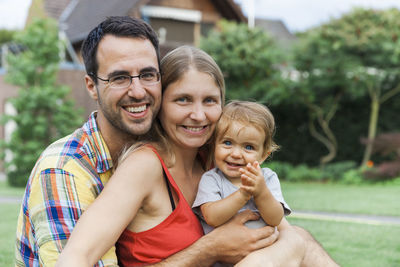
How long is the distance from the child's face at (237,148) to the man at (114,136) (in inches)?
12.2

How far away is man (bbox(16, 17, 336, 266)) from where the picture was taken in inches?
98.7

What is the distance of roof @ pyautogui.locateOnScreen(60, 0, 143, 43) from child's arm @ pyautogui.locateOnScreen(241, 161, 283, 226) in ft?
54.8

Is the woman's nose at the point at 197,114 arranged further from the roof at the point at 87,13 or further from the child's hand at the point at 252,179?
the roof at the point at 87,13

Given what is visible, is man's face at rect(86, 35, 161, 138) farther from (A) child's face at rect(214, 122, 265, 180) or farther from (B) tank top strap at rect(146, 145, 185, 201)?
(A) child's face at rect(214, 122, 265, 180)

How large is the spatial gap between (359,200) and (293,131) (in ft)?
22.6

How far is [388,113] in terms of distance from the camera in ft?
51.8

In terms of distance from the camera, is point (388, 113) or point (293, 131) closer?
point (388, 113)

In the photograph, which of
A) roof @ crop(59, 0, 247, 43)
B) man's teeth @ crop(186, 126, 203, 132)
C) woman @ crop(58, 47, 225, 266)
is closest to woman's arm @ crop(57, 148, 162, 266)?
woman @ crop(58, 47, 225, 266)

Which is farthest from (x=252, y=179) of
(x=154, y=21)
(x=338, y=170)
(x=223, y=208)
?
(x=154, y=21)

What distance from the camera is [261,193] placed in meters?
2.62

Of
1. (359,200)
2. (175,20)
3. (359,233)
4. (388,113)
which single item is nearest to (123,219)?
(359,233)

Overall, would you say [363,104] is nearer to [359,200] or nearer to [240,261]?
[359,200]

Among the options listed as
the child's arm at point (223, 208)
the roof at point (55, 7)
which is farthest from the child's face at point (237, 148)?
the roof at point (55, 7)

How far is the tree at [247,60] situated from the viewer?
50.5 ft
